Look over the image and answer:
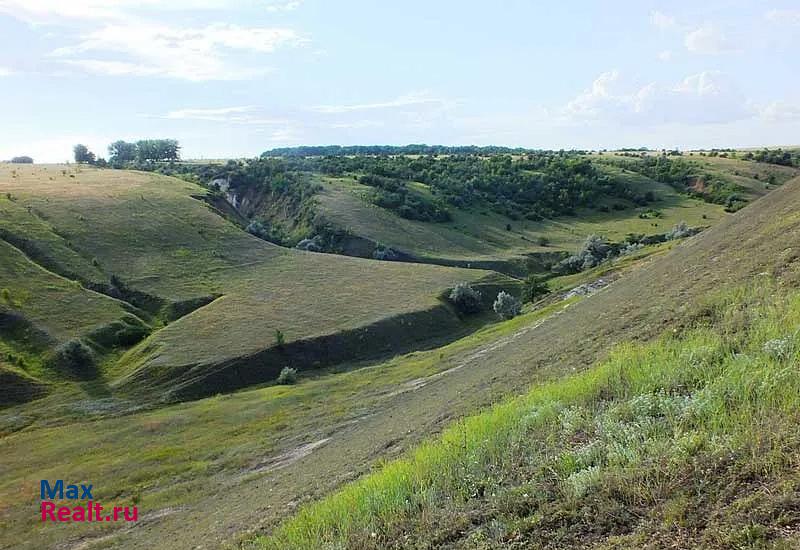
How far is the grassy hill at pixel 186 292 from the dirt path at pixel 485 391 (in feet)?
112

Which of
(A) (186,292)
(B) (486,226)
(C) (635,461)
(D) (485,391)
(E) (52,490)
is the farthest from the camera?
(B) (486,226)

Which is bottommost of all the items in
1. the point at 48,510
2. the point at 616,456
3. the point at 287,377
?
the point at 287,377

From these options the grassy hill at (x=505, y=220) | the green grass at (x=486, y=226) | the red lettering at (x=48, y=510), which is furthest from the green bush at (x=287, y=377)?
the green grass at (x=486, y=226)

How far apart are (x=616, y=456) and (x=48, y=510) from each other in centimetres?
3604

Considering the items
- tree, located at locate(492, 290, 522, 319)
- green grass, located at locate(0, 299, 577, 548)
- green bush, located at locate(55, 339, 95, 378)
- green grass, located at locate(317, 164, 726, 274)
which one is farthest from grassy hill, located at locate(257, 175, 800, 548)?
green grass, located at locate(317, 164, 726, 274)

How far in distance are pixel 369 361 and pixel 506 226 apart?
96600 mm

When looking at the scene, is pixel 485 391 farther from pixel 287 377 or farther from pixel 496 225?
pixel 496 225

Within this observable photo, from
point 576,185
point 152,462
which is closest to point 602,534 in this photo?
point 152,462

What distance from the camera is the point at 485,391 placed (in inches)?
816

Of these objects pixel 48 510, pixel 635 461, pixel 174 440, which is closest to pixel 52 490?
pixel 48 510

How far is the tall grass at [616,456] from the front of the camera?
7.23 meters

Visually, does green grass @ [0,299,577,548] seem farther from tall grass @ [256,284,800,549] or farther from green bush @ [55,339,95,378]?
tall grass @ [256,284,800,549]

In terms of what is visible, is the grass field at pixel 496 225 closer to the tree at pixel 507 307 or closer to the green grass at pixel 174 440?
the tree at pixel 507 307

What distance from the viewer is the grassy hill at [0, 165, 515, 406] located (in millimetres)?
63250
